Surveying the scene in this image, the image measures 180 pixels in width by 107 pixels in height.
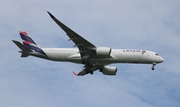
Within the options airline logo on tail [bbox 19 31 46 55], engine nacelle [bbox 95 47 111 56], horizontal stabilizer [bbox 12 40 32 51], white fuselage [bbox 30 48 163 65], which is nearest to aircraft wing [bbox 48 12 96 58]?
engine nacelle [bbox 95 47 111 56]

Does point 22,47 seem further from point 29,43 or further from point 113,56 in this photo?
point 113,56

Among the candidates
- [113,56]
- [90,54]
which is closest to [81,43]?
[90,54]

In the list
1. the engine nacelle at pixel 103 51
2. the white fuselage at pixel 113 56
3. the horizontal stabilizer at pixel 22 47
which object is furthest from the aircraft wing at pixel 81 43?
the horizontal stabilizer at pixel 22 47

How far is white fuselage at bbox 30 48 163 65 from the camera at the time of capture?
6047cm

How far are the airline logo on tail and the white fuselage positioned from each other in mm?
924

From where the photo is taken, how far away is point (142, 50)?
201ft

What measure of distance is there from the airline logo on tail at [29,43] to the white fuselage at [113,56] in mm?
924

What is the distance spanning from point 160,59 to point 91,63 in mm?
11596

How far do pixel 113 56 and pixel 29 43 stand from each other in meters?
15.2

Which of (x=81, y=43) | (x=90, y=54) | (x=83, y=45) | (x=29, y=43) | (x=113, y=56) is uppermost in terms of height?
(x=29, y=43)

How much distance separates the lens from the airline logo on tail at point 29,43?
63194 mm

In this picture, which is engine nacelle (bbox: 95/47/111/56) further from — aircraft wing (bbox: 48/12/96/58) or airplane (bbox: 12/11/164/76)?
aircraft wing (bbox: 48/12/96/58)

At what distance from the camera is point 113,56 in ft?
199

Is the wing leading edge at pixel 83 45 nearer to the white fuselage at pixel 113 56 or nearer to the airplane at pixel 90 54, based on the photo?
the airplane at pixel 90 54
